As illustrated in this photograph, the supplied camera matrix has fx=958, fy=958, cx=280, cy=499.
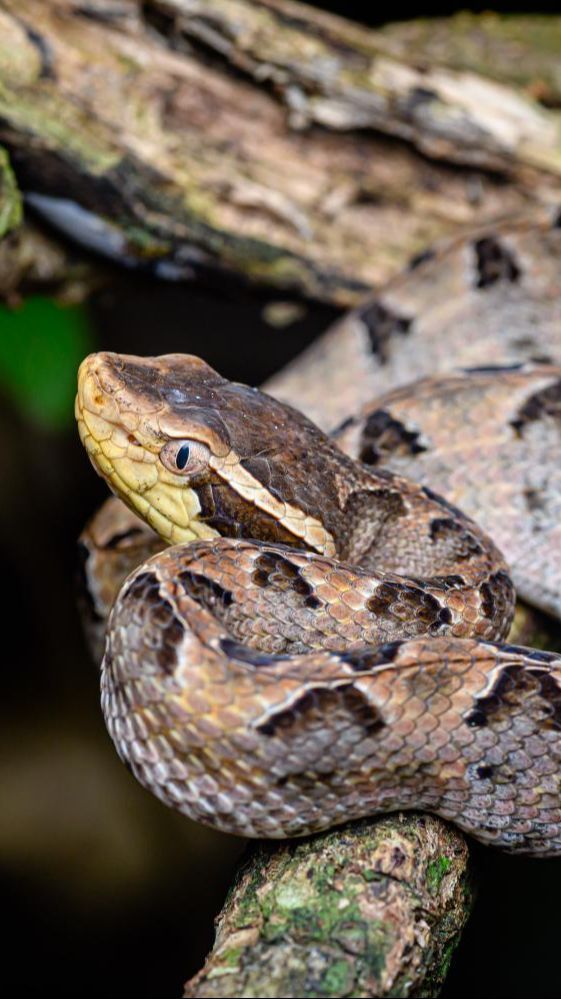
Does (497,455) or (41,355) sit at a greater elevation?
(497,455)

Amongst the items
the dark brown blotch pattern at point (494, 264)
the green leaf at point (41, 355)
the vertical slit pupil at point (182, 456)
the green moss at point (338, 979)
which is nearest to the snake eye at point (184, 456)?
the vertical slit pupil at point (182, 456)

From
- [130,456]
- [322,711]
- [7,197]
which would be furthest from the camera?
[7,197]

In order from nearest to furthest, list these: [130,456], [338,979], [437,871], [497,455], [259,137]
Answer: [338,979], [437,871], [130,456], [497,455], [259,137]

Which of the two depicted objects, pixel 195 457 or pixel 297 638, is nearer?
pixel 297 638

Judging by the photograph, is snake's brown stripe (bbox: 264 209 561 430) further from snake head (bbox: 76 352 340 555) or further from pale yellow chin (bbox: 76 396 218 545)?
pale yellow chin (bbox: 76 396 218 545)

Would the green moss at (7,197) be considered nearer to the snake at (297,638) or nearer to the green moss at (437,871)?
the snake at (297,638)

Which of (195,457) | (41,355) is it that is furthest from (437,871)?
(41,355)

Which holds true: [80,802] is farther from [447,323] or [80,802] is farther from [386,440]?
[447,323]

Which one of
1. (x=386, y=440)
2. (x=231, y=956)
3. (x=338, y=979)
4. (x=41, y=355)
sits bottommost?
(x=41, y=355)
